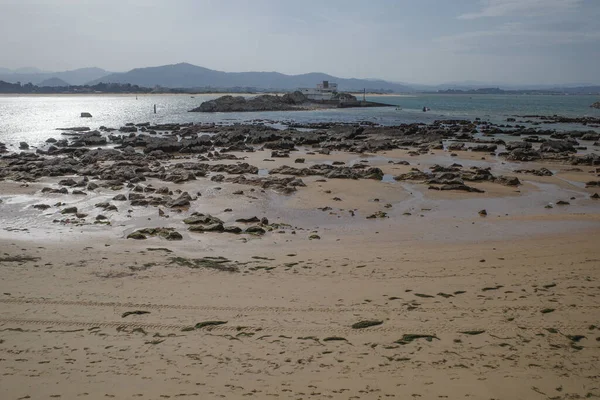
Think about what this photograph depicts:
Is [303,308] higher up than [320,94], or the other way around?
[320,94]

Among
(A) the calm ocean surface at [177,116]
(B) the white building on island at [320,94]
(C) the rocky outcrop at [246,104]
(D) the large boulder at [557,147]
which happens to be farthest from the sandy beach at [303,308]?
(B) the white building on island at [320,94]

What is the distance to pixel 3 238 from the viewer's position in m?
10.8

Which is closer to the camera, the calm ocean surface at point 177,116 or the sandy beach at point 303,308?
the sandy beach at point 303,308

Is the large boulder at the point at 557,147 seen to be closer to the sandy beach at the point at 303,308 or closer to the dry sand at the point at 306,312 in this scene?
the sandy beach at the point at 303,308

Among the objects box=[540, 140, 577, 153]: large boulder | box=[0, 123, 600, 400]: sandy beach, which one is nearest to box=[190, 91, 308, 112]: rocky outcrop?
box=[540, 140, 577, 153]: large boulder

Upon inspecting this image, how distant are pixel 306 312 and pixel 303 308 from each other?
17 cm

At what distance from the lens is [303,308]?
6926 millimetres

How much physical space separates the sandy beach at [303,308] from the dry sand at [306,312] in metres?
0.03

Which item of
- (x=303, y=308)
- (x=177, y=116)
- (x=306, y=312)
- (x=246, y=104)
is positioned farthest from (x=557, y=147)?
(x=246, y=104)

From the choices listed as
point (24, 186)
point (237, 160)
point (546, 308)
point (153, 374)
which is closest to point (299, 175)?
point (237, 160)

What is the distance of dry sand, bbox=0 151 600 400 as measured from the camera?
16.2ft

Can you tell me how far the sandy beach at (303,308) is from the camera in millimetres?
4953

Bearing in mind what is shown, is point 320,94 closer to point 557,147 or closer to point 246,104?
point 246,104

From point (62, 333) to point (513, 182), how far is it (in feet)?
61.3
